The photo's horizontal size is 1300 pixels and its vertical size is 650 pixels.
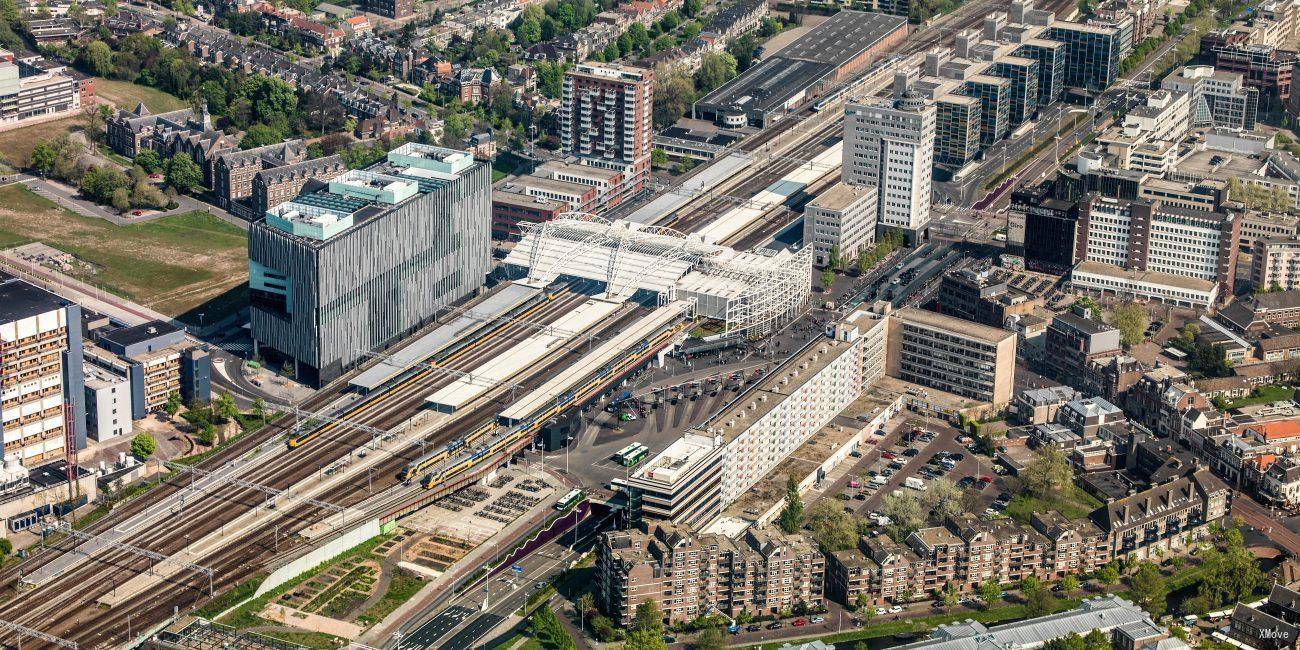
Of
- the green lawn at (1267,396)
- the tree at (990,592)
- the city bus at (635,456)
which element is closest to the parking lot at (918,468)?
the tree at (990,592)

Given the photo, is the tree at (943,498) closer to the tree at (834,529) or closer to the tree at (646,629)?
the tree at (834,529)

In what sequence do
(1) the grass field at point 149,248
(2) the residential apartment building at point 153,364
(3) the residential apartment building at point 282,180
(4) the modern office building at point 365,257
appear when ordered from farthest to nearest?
1. (3) the residential apartment building at point 282,180
2. (1) the grass field at point 149,248
3. (4) the modern office building at point 365,257
4. (2) the residential apartment building at point 153,364

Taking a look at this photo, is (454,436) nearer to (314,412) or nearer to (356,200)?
(314,412)

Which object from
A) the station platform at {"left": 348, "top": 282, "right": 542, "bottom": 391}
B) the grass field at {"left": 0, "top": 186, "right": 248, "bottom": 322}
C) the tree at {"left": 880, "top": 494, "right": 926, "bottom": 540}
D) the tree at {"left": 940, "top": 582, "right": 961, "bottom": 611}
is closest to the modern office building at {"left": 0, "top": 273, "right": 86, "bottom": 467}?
the station platform at {"left": 348, "top": 282, "right": 542, "bottom": 391}

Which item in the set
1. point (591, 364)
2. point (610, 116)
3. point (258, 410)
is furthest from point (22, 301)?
point (610, 116)

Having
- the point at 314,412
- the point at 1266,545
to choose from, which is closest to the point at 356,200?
the point at 314,412

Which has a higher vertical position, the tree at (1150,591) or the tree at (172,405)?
the tree at (172,405)
